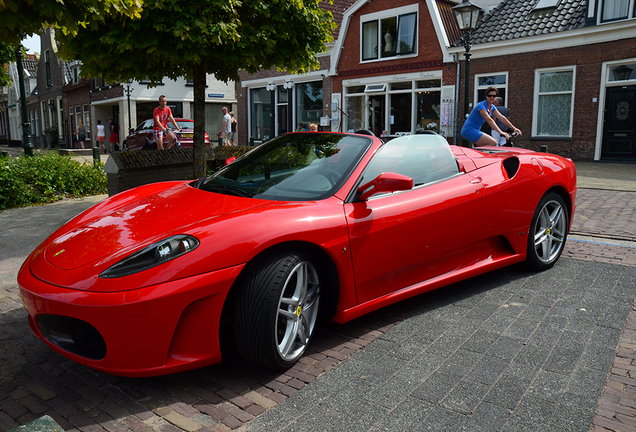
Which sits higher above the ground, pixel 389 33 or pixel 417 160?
pixel 389 33

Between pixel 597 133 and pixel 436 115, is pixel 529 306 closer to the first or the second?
pixel 597 133

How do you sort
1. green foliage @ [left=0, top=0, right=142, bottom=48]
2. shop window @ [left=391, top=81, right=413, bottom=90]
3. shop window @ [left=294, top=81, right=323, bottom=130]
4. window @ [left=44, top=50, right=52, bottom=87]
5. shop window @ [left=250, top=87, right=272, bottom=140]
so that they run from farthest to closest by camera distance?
window @ [left=44, top=50, right=52, bottom=87] → shop window @ [left=250, top=87, right=272, bottom=140] → shop window @ [left=294, top=81, right=323, bottom=130] → shop window @ [left=391, top=81, right=413, bottom=90] → green foliage @ [left=0, top=0, right=142, bottom=48]

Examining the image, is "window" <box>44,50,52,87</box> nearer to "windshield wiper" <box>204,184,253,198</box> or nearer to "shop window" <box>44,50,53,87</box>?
"shop window" <box>44,50,53,87</box>

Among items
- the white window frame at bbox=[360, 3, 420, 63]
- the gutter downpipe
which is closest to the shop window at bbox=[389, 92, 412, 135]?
the white window frame at bbox=[360, 3, 420, 63]

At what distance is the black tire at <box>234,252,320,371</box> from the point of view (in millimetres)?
2719

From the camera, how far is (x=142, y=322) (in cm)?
248

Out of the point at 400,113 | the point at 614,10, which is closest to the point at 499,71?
the point at 614,10

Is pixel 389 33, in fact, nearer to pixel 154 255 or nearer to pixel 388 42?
pixel 388 42

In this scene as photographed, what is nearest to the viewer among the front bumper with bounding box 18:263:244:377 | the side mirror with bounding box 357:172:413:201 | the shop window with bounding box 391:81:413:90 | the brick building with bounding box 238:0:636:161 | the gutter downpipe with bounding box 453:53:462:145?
the front bumper with bounding box 18:263:244:377

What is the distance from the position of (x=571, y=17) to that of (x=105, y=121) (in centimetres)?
3297

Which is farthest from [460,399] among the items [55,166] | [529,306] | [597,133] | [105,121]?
[105,121]

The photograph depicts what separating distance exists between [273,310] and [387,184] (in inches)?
43.9

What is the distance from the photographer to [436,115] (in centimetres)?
2073

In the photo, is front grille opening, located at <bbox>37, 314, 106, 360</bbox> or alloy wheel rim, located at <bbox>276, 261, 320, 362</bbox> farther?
alloy wheel rim, located at <bbox>276, 261, 320, 362</bbox>
